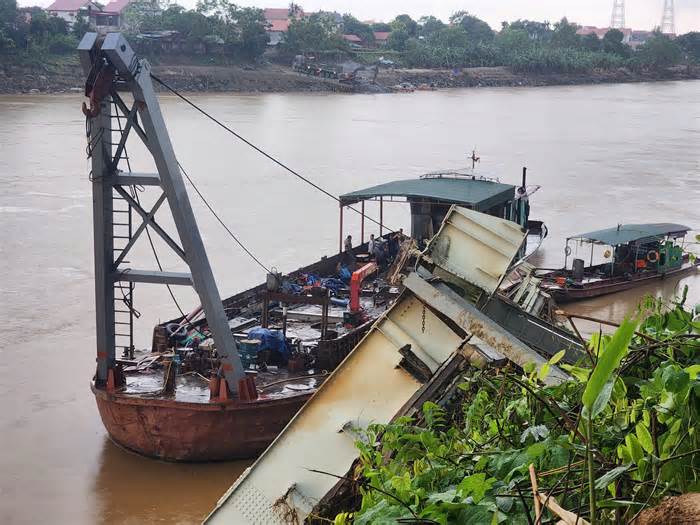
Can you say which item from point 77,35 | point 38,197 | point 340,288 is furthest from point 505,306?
point 77,35

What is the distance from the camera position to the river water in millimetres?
10281

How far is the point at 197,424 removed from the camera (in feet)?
31.6

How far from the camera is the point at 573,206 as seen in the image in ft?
91.9

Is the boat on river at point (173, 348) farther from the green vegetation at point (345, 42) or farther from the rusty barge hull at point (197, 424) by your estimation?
the green vegetation at point (345, 42)

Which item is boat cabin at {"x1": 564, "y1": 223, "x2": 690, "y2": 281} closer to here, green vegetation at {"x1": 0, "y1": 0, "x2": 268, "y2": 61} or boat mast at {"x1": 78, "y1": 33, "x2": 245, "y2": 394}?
boat mast at {"x1": 78, "y1": 33, "x2": 245, "y2": 394}

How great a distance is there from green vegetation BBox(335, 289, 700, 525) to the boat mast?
6.87 m

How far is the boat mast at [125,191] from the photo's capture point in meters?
9.02

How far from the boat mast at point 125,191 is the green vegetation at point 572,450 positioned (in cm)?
687

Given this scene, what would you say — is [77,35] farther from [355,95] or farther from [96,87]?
[96,87]

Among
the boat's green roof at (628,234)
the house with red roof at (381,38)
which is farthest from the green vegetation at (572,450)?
the house with red roof at (381,38)

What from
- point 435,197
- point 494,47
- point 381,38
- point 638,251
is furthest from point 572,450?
point 381,38

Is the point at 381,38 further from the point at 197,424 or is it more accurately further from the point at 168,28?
the point at 197,424

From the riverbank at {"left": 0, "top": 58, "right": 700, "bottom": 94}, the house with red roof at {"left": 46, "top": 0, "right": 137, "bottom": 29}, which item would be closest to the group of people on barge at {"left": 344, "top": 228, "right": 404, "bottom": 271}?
the riverbank at {"left": 0, "top": 58, "right": 700, "bottom": 94}

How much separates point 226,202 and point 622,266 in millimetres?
12421
